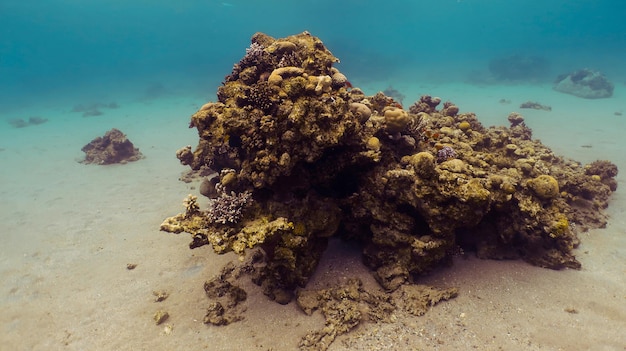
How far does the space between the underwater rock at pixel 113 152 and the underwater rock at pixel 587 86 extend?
46.9 metres

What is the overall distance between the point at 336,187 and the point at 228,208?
251 centimetres

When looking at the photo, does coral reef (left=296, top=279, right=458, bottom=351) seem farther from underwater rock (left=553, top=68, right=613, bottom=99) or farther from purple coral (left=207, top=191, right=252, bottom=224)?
underwater rock (left=553, top=68, right=613, bottom=99)

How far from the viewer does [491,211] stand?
6.89 metres

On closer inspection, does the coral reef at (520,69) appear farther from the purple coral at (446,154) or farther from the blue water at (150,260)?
the purple coral at (446,154)

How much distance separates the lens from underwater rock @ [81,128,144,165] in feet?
64.9

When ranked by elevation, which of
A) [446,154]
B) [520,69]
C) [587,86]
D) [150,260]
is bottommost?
[150,260]

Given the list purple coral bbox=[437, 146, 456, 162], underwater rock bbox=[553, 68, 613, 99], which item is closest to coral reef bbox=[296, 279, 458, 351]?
purple coral bbox=[437, 146, 456, 162]

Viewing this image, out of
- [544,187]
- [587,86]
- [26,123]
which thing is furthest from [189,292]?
[587,86]

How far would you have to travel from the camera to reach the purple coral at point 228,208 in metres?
5.83

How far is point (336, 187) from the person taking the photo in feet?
23.2

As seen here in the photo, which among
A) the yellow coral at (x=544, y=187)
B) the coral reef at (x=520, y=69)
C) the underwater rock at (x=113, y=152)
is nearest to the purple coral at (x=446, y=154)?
the yellow coral at (x=544, y=187)

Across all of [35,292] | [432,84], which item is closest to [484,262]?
[35,292]

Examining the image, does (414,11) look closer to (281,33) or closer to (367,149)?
(281,33)

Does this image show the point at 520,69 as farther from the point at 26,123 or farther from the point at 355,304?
the point at 26,123
